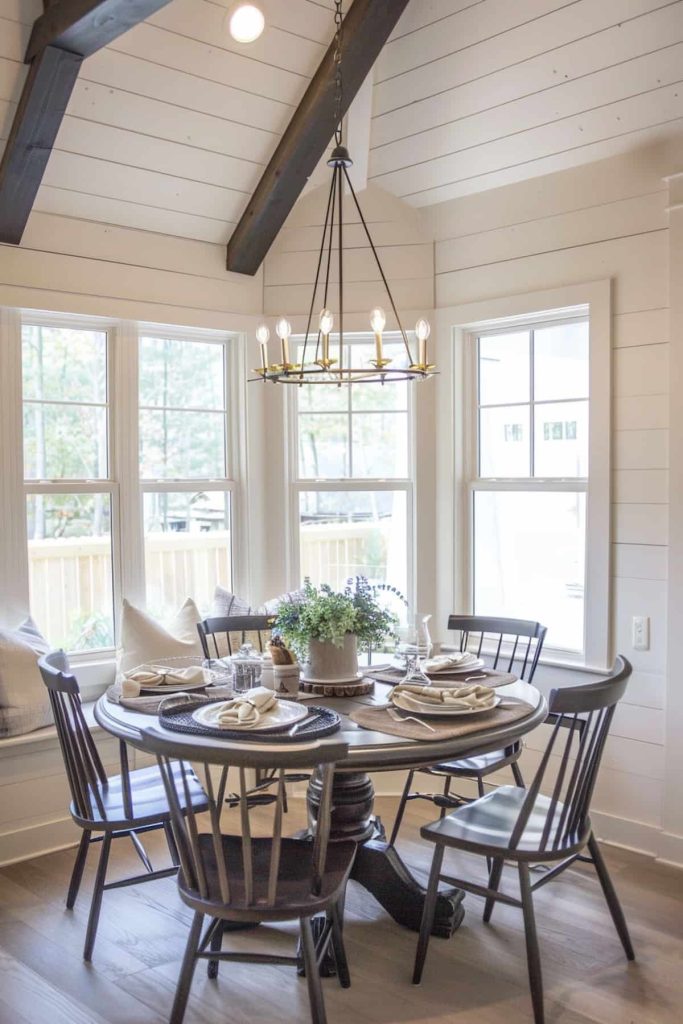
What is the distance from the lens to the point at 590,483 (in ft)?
11.8

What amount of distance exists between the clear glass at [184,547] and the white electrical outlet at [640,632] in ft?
6.10

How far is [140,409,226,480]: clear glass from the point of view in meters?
4.09

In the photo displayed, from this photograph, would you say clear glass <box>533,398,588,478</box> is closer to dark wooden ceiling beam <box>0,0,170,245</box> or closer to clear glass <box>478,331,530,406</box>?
clear glass <box>478,331,530,406</box>

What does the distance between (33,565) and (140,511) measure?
518 millimetres

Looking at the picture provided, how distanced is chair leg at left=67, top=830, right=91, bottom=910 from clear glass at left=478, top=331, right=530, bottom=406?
96.4 inches

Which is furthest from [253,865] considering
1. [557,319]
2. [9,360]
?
[557,319]

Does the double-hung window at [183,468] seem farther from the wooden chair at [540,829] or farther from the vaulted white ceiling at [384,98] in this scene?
the wooden chair at [540,829]

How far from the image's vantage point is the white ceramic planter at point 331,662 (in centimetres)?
278

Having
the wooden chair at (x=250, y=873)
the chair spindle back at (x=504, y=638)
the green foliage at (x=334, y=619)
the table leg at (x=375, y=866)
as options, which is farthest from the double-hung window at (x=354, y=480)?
the wooden chair at (x=250, y=873)

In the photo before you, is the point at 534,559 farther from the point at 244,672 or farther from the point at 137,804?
the point at 137,804

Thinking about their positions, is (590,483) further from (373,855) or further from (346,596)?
(373,855)

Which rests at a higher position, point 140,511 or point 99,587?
point 140,511

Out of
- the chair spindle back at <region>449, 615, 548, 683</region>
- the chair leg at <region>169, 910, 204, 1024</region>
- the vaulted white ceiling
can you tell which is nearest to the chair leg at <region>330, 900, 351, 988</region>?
the chair leg at <region>169, 910, 204, 1024</region>

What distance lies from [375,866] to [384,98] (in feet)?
9.87
